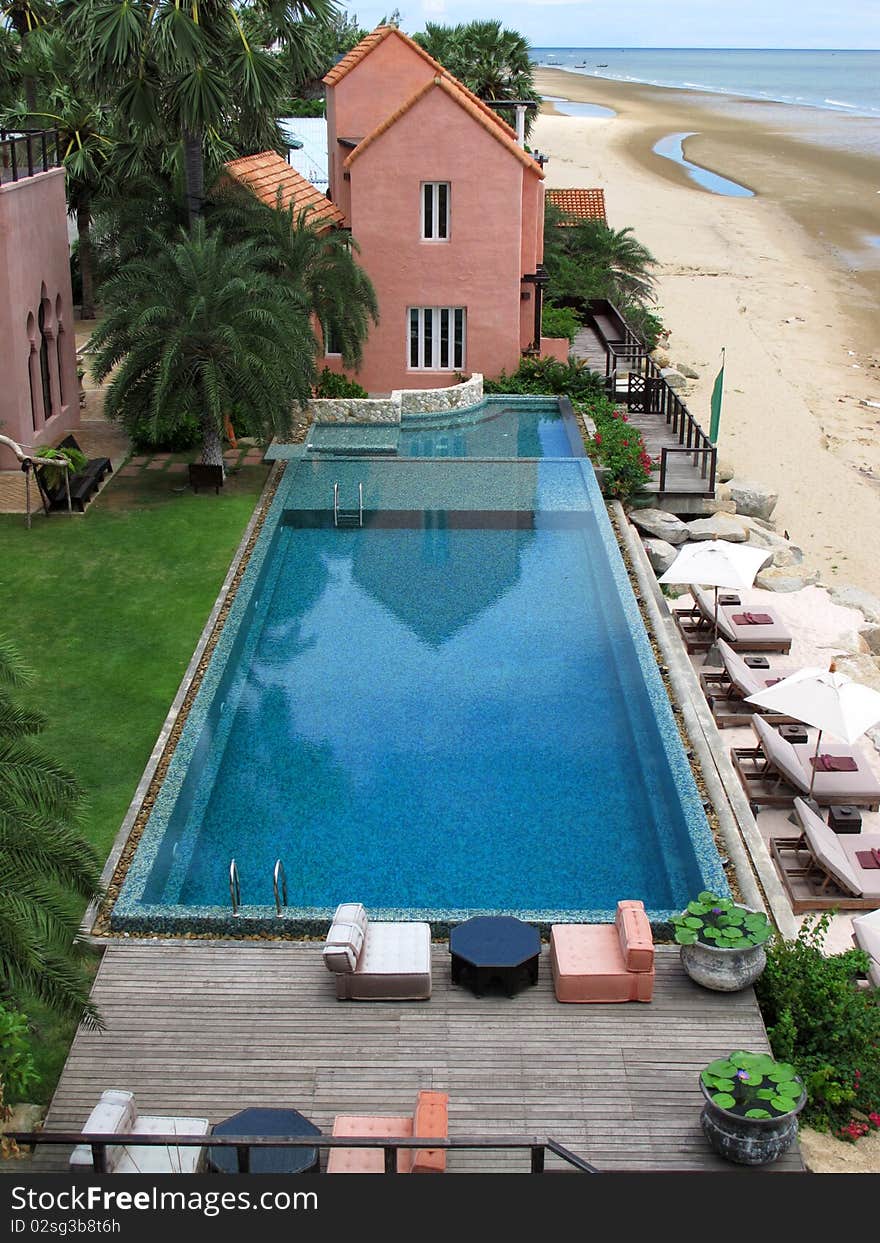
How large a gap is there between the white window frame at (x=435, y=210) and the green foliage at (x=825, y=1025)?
21.8 metres

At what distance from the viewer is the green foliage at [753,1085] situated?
9.08 metres

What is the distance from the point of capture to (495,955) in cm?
1090

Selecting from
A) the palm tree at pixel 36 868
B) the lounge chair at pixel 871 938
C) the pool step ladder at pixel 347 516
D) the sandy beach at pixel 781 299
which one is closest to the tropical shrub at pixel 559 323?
the sandy beach at pixel 781 299

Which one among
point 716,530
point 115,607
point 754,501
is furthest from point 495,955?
point 754,501

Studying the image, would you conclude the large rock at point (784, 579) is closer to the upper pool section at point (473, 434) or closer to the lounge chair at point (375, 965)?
the upper pool section at point (473, 434)

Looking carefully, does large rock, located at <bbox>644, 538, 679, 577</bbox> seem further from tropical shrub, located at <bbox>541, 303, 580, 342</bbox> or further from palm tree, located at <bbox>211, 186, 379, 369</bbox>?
tropical shrub, located at <bbox>541, 303, 580, 342</bbox>

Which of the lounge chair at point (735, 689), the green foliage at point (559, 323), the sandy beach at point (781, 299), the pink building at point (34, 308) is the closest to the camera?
the lounge chair at point (735, 689)

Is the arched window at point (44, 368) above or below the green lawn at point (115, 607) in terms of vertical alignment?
above

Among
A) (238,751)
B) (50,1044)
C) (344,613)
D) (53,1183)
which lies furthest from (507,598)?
(53,1183)

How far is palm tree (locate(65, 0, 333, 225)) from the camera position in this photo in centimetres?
2300

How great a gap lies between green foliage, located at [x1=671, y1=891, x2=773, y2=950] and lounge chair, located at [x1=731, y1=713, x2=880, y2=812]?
13.2 feet

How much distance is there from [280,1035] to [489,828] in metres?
3.99

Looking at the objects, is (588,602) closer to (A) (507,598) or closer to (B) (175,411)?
(A) (507,598)

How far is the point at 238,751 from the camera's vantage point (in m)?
15.5
